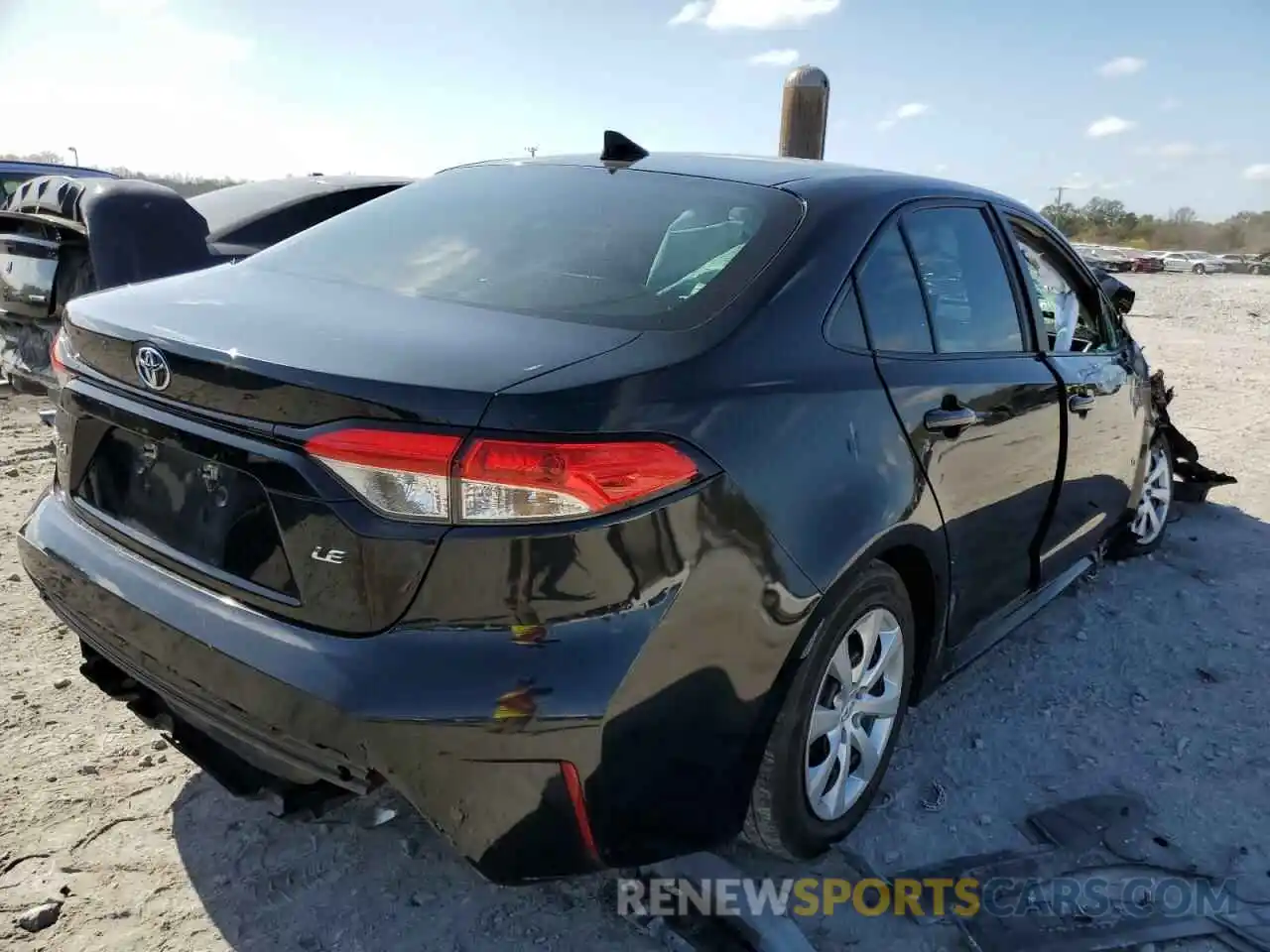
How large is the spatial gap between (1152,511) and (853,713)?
3157 mm

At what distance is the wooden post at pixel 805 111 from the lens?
7.62m

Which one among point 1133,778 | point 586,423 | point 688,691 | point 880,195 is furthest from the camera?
point 1133,778

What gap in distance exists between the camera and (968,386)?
2.67 m

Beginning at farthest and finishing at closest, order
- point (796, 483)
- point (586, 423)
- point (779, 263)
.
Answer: point (779, 263) < point (796, 483) < point (586, 423)

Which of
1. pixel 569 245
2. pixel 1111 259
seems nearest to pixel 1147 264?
pixel 1111 259

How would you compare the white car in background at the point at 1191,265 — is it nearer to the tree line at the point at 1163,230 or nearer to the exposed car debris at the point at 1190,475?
the tree line at the point at 1163,230

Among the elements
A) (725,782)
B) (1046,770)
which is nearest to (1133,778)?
(1046,770)

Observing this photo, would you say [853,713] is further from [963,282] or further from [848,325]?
[963,282]

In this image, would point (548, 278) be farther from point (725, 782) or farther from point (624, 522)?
Answer: point (725, 782)

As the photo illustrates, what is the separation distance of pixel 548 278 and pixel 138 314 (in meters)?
0.89

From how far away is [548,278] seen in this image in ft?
7.39

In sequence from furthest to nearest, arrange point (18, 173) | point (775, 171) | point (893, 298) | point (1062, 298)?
point (18, 173) → point (1062, 298) → point (775, 171) → point (893, 298)

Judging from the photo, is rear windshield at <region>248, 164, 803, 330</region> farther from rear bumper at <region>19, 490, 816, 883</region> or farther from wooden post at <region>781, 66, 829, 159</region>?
wooden post at <region>781, 66, 829, 159</region>

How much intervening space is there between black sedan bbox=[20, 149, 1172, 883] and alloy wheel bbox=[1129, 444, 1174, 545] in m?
2.39
